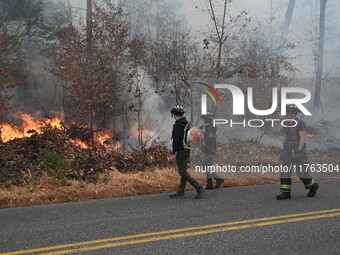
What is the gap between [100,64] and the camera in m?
13.3

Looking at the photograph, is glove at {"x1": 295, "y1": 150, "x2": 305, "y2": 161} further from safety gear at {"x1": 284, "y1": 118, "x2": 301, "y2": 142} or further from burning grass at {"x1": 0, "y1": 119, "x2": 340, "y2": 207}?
burning grass at {"x1": 0, "y1": 119, "x2": 340, "y2": 207}

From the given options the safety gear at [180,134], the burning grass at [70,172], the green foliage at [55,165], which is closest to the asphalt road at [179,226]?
the burning grass at [70,172]

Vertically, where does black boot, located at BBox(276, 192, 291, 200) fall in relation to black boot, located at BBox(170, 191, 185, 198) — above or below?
above

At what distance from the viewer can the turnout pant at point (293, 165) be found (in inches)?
325

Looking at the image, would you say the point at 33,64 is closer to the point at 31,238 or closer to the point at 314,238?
the point at 31,238

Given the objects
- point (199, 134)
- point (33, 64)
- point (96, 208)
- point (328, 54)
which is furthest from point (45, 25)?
point (328, 54)

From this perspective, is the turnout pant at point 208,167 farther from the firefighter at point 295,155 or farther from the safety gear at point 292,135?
the safety gear at point 292,135

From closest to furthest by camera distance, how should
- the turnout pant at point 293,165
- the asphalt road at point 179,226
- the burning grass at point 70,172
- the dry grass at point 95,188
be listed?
the asphalt road at point 179,226 < the dry grass at point 95,188 < the turnout pant at point 293,165 < the burning grass at point 70,172

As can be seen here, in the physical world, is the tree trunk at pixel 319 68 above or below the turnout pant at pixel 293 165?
above

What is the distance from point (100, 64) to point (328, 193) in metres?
7.78

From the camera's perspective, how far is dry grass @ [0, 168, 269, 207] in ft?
26.5

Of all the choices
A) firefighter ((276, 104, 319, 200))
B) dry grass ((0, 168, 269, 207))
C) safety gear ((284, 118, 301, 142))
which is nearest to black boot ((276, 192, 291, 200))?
firefighter ((276, 104, 319, 200))

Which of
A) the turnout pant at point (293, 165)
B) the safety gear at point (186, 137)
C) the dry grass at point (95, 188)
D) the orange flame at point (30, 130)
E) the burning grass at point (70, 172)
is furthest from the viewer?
the orange flame at point (30, 130)

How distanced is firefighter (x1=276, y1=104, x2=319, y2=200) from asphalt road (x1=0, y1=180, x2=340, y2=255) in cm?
26
